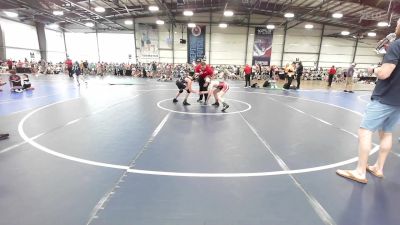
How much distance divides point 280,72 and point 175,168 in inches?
1022

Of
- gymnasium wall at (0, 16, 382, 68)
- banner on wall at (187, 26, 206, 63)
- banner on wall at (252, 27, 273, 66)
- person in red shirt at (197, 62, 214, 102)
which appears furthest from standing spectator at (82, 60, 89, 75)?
person in red shirt at (197, 62, 214, 102)

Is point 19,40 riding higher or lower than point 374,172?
higher

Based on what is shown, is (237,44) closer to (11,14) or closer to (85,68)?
(85,68)

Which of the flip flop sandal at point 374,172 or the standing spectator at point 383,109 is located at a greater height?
the standing spectator at point 383,109

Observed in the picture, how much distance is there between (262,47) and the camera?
3097cm

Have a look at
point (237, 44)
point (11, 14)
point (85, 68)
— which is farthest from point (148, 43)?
point (11, 14)

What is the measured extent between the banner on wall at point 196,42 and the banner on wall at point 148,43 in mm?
4122

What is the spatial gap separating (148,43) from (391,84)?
3000cm

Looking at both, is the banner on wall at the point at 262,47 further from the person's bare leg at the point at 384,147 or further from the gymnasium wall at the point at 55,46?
the person's bare leg at the point at 384,147

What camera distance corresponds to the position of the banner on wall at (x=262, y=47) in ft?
100

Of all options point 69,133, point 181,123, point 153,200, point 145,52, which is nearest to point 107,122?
point 69,133

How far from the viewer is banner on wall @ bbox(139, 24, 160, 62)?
3017 cm

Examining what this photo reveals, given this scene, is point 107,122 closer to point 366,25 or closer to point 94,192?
point 94,192

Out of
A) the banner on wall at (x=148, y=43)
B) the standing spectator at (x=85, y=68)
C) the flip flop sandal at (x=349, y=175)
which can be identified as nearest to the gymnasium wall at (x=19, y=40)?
the standing spectator at (x=85, y=68)
